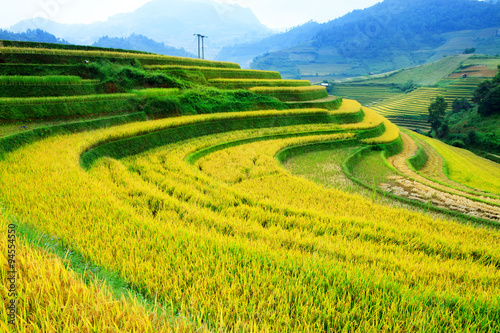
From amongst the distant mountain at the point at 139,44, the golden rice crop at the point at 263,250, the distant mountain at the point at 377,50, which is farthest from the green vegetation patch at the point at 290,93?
the distant mountain at the point at 139,44

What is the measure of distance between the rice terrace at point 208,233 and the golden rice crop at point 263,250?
0.02m

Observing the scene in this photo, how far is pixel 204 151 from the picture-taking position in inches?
368

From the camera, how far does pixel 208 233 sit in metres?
3.20

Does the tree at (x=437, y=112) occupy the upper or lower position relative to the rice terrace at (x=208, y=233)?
upper

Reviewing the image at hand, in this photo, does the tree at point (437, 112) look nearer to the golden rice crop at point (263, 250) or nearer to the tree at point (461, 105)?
the tree at point (461, 105)

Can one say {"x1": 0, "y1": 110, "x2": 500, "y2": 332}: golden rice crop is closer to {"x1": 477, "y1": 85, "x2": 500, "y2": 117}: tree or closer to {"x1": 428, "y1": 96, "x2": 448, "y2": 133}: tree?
{"x1": 477, "y1": 85, "x2": 500, "y2": 117}: tree

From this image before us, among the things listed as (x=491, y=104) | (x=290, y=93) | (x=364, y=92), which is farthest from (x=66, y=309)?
(x=364, y=92)

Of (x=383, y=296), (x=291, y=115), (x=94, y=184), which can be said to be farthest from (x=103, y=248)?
(x=291, y=115)

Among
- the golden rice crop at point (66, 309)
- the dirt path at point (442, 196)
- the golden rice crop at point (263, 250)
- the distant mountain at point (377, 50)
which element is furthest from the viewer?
the distant mountain at point (377, 50)

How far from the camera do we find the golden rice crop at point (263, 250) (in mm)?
1953

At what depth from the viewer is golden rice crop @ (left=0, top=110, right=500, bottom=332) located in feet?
6.41

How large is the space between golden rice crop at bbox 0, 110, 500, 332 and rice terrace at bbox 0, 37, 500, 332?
0.07ft

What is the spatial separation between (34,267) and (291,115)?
48.6 feet

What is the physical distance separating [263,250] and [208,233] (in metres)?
0.76
